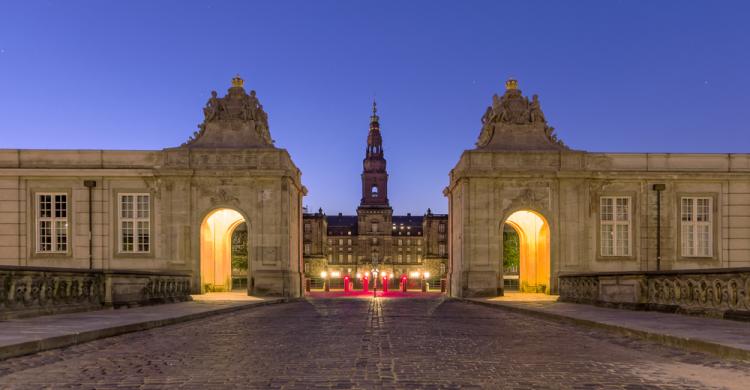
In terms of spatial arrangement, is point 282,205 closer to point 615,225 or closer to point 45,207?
point 45,207

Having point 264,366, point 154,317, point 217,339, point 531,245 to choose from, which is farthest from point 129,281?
point 531,245

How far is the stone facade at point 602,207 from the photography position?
116ft

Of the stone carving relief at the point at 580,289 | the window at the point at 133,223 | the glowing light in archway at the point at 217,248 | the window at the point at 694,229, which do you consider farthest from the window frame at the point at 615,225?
the window at the point at 133,223

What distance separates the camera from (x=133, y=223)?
35.5 metres

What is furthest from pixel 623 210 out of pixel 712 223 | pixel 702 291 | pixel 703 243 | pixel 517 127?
pixel 702 291

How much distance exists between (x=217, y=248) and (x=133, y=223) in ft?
16.1

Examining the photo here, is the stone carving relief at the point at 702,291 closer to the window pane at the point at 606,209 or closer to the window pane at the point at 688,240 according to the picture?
the window pane at the point at 606,209

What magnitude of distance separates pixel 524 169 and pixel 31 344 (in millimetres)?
27829

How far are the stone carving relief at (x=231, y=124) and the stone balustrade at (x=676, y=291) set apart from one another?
18052mm

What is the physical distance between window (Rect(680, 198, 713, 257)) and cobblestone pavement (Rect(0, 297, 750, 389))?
78.8 ft

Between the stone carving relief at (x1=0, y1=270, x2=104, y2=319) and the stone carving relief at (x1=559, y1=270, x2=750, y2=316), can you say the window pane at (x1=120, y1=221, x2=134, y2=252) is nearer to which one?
the stone carving relief at (x1=0, y1=270, x2=104, y2=319)

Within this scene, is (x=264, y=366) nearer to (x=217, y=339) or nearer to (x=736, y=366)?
(x=217, y=339)

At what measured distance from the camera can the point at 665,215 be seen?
117 feet

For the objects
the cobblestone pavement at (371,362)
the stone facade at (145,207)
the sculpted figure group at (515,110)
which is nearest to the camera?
the cobblestone pavement at (371,362)
